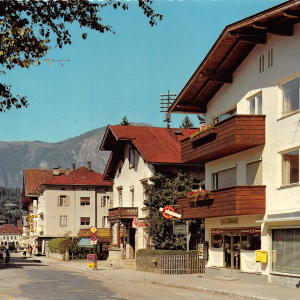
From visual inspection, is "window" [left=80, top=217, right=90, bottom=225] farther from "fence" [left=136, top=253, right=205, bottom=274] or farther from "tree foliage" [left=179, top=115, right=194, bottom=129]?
"fence" [left=136, top=253, right=205, bottom=274]

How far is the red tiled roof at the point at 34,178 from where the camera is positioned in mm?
95500

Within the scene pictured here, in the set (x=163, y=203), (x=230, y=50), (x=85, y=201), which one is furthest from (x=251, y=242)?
(x=85, y=201)

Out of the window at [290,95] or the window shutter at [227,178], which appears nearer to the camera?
the window at [290,95]

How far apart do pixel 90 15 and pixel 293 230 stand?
1364 cm

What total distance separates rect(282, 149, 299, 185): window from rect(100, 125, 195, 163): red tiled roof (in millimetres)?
19620

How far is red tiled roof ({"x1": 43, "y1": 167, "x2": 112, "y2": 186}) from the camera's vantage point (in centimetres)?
7756

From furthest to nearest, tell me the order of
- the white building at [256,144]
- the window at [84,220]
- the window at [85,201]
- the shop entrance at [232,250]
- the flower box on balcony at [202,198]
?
the window at [85,201], the window at [84,220], the shop entrance at [232,250], the flower box on balcony at [202,198], the white building at [256,144]

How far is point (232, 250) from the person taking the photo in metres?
27.3

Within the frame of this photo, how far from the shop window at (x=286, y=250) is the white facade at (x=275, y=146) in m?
0.04

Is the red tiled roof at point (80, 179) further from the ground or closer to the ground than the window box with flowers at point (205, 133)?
closer to the ground

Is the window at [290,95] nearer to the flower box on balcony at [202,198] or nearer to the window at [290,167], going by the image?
the window at [290,167]

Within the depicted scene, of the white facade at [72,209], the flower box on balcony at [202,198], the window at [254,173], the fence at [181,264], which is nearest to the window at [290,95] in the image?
the window at [254,173]

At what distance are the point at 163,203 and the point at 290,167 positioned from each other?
61.4 ft

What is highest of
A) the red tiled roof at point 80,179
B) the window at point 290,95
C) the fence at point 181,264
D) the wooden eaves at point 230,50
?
the wooden eaves at point 230,50
